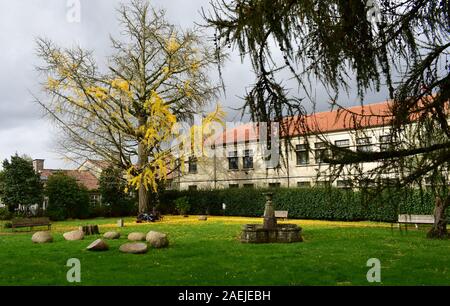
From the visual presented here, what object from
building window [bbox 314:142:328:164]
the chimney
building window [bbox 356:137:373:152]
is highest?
the chimney

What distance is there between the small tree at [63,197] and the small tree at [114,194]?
3.24 m

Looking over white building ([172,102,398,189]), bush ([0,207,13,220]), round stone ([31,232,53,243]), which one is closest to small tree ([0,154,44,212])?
bush ([0,207,13,220])

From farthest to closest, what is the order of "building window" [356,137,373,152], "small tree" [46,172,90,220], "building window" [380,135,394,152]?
"small tree" [46,172,90,220] → "building window" [380,135,394,152] → "building window" [356,137,373,152]

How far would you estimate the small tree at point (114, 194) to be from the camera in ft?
127

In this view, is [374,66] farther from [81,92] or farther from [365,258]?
[81,92]

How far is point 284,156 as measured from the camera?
16.2 feet

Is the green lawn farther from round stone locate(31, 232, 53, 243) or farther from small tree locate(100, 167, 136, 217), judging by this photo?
small tree locate(100, 167, 136, 217)

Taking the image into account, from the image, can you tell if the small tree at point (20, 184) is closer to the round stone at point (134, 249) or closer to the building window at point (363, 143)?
the round stone at point (134, 249)

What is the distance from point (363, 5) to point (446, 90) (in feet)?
4.85

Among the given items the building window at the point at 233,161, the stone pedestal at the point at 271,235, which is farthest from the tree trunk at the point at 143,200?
the stone pedestal at the point at 271,235

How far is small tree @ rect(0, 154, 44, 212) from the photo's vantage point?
33.2 m

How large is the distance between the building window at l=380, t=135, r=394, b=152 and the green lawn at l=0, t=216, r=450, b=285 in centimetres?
380

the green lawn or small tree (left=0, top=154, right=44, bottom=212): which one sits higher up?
small tree (left=0, top=154, right=44, bottom=212)
